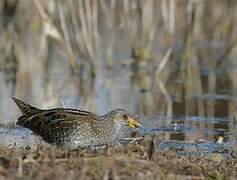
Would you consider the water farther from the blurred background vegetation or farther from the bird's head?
the bird's head

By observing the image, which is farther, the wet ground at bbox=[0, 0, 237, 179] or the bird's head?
the bird's head

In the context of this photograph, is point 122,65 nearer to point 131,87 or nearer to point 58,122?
point 131,87

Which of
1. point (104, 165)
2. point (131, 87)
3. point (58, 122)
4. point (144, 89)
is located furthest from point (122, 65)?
point (104, 165)

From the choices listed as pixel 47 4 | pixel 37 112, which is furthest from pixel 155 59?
pixel 37 112

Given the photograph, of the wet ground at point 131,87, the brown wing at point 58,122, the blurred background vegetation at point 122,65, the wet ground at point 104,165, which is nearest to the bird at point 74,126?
the brown wing at point 58,122

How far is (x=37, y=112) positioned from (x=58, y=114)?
35cm

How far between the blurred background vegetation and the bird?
120 inches

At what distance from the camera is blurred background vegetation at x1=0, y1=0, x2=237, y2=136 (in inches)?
515

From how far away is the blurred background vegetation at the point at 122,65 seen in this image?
13078 millimetres

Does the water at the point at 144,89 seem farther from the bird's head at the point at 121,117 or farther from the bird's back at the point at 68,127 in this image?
the bird's head at the point at 121,117

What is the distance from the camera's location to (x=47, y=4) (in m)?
17.2

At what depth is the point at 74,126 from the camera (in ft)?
25.5

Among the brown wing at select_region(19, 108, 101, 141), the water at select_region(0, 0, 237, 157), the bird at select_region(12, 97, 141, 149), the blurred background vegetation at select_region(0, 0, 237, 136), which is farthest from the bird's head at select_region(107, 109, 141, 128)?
the blurred background vegetation at select_region(0, 0, 237, 136)

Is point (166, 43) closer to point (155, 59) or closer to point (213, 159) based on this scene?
point (155, 59)
